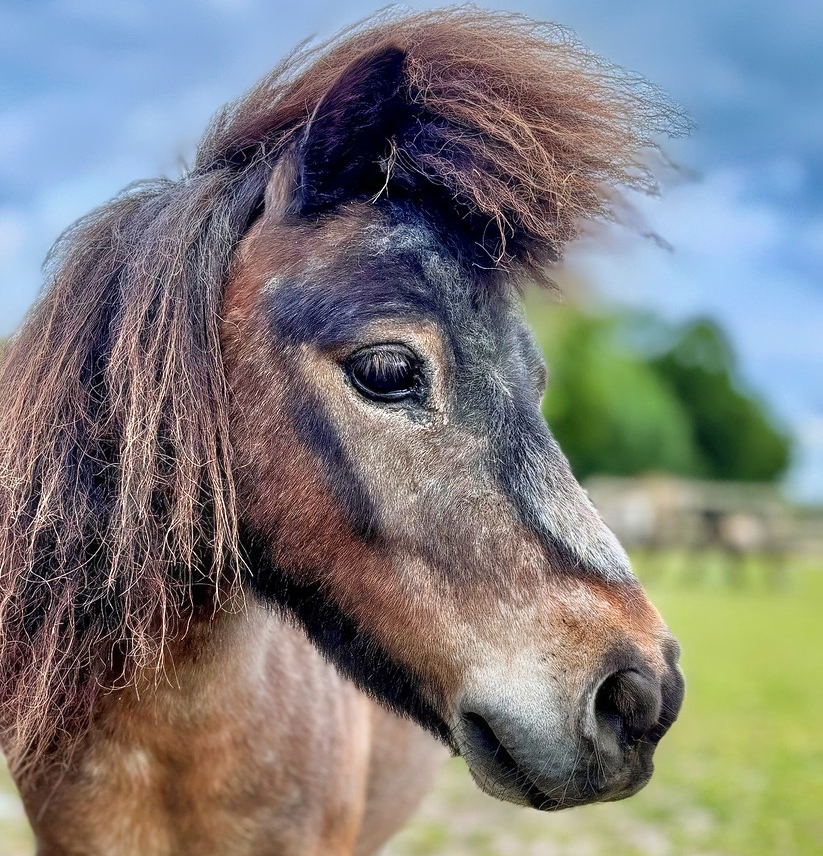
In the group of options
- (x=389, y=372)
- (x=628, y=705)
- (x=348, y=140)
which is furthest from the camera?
(x=348, y=140)

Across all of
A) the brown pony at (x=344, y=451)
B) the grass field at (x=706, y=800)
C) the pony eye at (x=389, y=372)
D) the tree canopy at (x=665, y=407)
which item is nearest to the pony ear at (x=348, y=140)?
the brown pony at (x=344, y=451)

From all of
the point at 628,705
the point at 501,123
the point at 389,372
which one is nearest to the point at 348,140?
the point at 501,123

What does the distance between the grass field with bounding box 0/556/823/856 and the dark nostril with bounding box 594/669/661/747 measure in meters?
3.48

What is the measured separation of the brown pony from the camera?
5.42 ft

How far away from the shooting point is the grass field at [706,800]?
4.82 m

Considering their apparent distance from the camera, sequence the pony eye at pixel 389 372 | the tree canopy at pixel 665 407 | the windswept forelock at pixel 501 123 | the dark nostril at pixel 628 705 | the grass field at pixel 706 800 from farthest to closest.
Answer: the tree canopy at pixel 665 407
the grass field at pixel 706 800
the windswept forelock at pixel 501 123
the pony eye at pixel 389 372
the dark nostril at pixel 628 705

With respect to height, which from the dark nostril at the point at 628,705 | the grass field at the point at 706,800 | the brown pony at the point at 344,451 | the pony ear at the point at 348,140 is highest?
the pony ear at the point at 348,140

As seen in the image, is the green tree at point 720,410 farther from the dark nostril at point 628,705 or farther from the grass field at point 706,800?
the dark nostril at point 628,705

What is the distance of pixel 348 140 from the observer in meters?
1.81

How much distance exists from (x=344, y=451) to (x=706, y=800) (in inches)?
194

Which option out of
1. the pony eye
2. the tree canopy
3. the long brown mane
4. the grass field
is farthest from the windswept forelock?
the tree canopy

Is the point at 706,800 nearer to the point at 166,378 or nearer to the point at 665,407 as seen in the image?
the point at 166,378

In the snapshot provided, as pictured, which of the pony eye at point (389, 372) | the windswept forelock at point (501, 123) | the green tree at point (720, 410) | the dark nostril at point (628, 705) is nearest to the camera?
the dark nostril at point (628, 705)

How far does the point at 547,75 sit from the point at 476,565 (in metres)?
1.08
